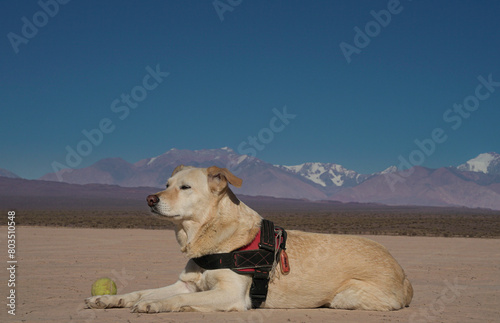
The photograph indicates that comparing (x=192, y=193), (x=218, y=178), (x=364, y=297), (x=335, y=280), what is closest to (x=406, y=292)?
(x=364, y=297)

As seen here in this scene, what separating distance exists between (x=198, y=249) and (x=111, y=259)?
31.7ft

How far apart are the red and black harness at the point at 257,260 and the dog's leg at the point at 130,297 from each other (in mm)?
502

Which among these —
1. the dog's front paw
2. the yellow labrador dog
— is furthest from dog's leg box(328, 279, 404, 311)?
the dog's front paw

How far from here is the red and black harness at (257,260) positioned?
23.4ft

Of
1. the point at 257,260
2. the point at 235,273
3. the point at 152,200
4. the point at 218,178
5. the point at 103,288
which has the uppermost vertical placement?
the point at 218,178

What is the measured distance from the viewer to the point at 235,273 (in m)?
7.10

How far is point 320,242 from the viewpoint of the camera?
7668 millimetres

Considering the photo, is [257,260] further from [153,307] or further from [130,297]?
[130,297]

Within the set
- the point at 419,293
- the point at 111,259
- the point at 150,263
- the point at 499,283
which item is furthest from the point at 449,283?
the point at 111,259

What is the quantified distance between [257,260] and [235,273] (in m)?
0.35

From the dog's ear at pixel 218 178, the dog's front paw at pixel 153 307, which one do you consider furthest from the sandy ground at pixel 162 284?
the dog's ear at pixel 218 178

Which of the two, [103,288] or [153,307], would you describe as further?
[103,288]

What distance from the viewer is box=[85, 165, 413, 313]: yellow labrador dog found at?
698 centimetres

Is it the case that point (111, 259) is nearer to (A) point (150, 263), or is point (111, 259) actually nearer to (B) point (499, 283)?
(A) point (150, 263)
